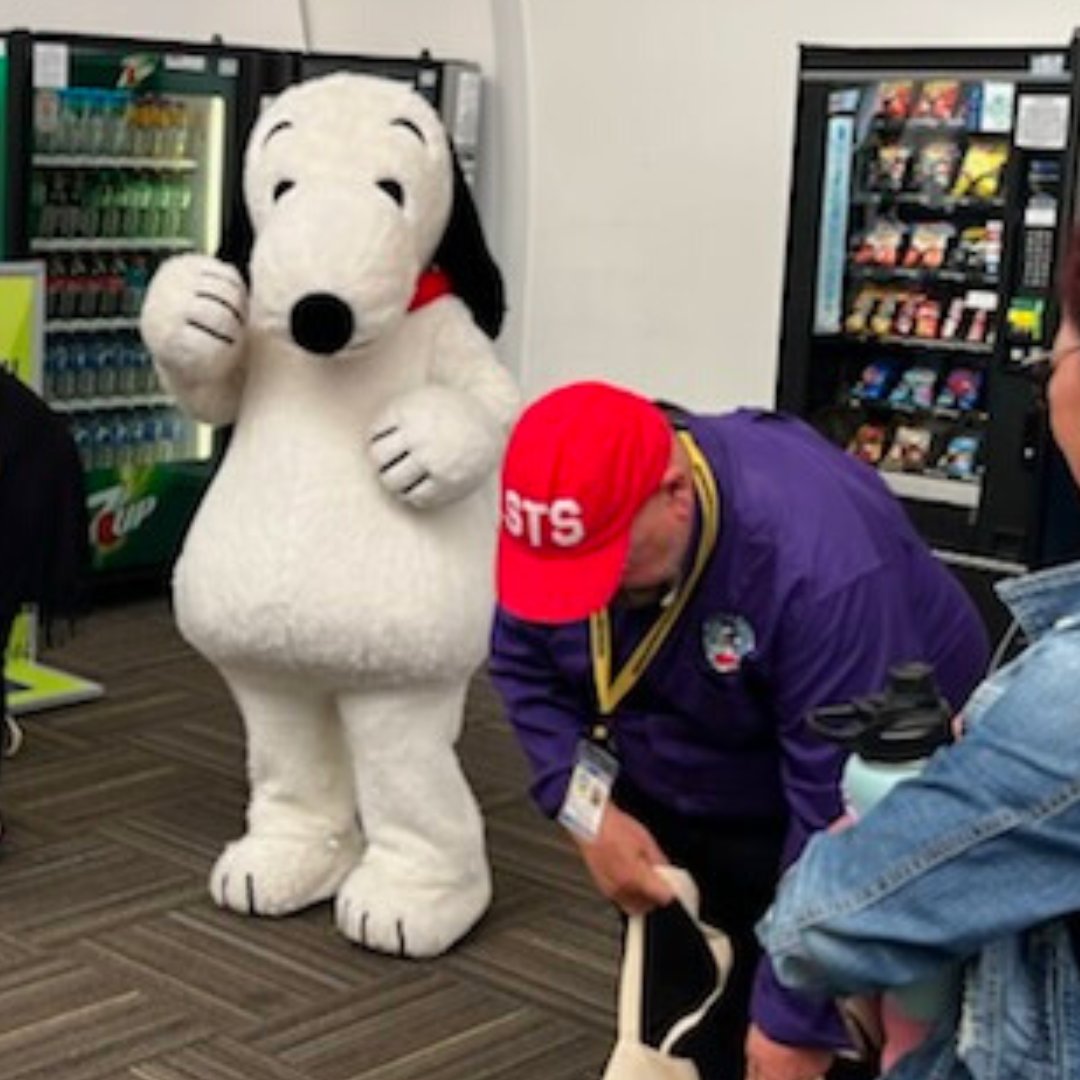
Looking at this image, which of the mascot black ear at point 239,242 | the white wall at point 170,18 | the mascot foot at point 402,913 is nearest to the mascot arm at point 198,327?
the mascot black ear at point 239,242

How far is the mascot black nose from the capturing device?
358 cm

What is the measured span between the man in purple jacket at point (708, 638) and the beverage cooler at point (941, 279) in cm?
325

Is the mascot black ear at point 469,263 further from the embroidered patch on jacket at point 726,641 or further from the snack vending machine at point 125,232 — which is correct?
the snack vending machine at point 125,232

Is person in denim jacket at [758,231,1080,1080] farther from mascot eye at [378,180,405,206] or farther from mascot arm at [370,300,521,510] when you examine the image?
mascot eye at [378,180,405,206]

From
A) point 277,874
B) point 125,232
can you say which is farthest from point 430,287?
point 125,232

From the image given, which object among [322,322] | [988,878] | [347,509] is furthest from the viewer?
[347,509]

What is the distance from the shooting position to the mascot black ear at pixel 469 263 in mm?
3969

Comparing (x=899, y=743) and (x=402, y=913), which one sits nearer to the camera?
(x=899, y=743)

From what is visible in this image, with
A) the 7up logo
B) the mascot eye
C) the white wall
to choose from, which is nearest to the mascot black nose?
the mascot eye

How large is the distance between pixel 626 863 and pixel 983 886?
0.94 metres

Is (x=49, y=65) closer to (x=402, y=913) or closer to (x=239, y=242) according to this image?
(x=239, y=242)

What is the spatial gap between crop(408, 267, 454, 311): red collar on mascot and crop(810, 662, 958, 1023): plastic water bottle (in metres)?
2.49

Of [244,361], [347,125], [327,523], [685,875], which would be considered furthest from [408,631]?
[685,875]

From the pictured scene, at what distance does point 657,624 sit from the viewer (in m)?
2.11
